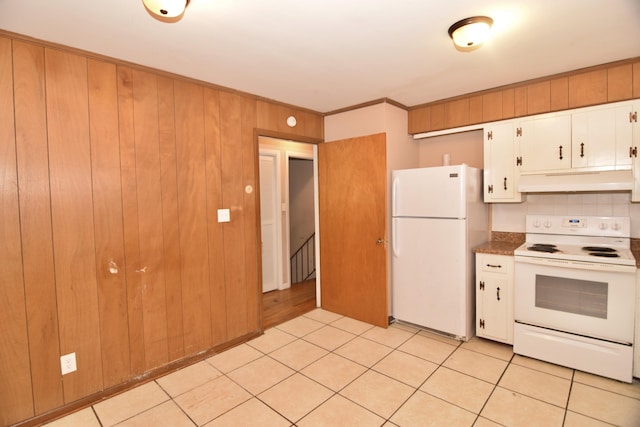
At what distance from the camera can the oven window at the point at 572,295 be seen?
2373 mm

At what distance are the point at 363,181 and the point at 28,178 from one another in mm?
2736

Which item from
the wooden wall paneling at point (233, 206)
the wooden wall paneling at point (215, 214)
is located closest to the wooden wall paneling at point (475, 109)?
the wooden wall paneling at point (233, 206)

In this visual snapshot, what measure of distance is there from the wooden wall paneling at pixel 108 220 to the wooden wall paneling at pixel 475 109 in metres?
3.21

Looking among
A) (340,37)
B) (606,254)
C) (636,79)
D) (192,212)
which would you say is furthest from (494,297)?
(192,212)

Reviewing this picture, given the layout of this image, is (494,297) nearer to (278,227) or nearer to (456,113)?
(456,113)

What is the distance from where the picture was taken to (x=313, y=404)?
7.05 ft

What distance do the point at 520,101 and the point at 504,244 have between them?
1389 mm

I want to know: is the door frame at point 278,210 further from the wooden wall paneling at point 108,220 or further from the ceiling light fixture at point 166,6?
the ceiling light fixture at point 166,6

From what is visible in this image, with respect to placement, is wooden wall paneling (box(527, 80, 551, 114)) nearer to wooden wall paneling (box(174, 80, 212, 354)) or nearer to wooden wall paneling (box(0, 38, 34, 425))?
wooden wall paneling (box(174, 80, 212, 354))

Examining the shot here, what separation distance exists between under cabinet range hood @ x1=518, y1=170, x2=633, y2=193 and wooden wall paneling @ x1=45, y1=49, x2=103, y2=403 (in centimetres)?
356

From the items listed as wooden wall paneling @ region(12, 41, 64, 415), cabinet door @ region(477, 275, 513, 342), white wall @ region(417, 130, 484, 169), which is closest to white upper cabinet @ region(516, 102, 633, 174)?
white wall @ region(417, 130, 484, 169)

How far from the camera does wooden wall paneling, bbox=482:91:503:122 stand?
3.04 metres

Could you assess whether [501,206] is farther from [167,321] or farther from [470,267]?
→ [167,321]

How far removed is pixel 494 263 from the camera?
9.43 ft
